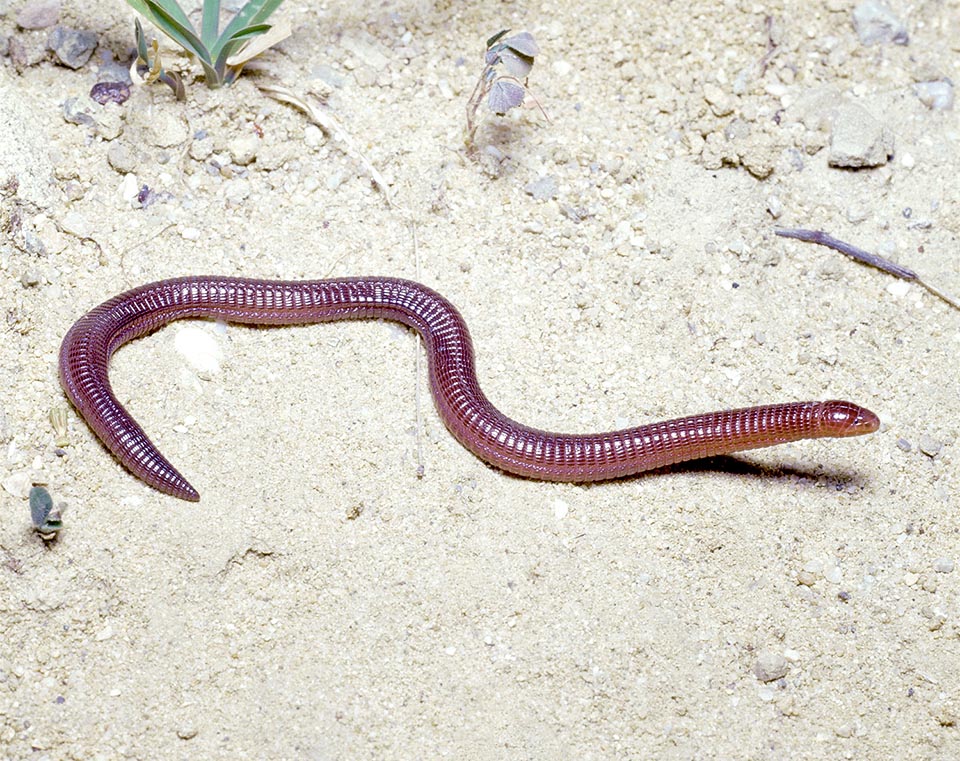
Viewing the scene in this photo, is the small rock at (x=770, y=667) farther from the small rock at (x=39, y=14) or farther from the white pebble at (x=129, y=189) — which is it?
the small rock at (x=39, y=14)

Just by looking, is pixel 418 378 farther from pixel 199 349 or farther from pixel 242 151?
pixel 242 151

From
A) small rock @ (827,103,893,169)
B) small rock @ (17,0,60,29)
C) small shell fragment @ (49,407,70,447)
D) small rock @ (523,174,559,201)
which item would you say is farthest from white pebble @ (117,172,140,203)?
small rock @ (827,103,893,169)

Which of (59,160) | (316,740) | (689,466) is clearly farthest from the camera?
(59,160)

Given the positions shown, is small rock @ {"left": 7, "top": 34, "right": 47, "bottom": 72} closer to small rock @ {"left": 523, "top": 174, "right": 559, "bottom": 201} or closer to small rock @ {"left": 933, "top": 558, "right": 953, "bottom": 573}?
small rock @ {"left": 523, "top": 174, "right": 559, "bottom": 201}

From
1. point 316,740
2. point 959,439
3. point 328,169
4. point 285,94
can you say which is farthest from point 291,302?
point 959,439

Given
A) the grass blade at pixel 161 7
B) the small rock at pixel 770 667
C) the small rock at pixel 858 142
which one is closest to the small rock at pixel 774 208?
the small rock at pixel 858 142

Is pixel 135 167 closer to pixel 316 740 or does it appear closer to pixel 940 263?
pixel 316 740
